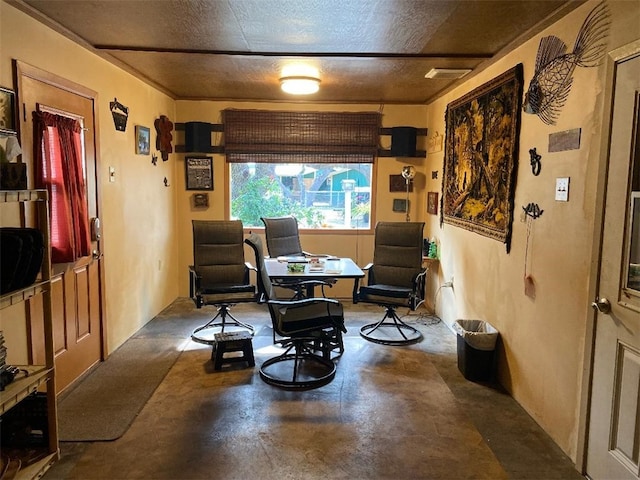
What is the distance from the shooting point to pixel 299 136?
19.0ft

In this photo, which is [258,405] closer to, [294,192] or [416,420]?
[416,420]

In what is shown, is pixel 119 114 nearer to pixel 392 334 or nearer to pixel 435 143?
pixel 392 334

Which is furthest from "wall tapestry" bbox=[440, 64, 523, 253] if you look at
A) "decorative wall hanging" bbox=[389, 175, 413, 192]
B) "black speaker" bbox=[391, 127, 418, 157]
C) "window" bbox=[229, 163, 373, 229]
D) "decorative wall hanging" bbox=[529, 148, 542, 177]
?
"window" bbox=[229, 163, 373, 229]

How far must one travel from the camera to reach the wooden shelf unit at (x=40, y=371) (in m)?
2.16

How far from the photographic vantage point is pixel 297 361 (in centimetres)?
360

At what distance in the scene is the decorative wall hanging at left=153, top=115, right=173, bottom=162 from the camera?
514 cm

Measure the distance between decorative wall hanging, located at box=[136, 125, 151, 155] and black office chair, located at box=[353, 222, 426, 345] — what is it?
8.16 feet

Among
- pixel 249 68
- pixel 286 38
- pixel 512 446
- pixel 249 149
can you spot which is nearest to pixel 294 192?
pixel 249 149

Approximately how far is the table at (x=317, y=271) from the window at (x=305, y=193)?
4.50ft

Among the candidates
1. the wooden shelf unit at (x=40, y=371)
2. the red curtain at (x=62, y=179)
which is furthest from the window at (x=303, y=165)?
the wooden shelf unit at (x=40, y=371)

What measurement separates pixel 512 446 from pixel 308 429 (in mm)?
1175

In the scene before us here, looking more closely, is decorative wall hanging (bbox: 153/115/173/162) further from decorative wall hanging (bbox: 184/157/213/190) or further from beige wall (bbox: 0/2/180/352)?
decorative wall hanging (bbox: 184/157/213/190)

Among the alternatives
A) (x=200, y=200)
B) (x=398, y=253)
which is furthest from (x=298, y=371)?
(x=200, y=200)

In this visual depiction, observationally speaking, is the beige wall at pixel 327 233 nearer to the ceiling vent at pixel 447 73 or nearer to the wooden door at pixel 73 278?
the ceiling vent at pixel 447 73
